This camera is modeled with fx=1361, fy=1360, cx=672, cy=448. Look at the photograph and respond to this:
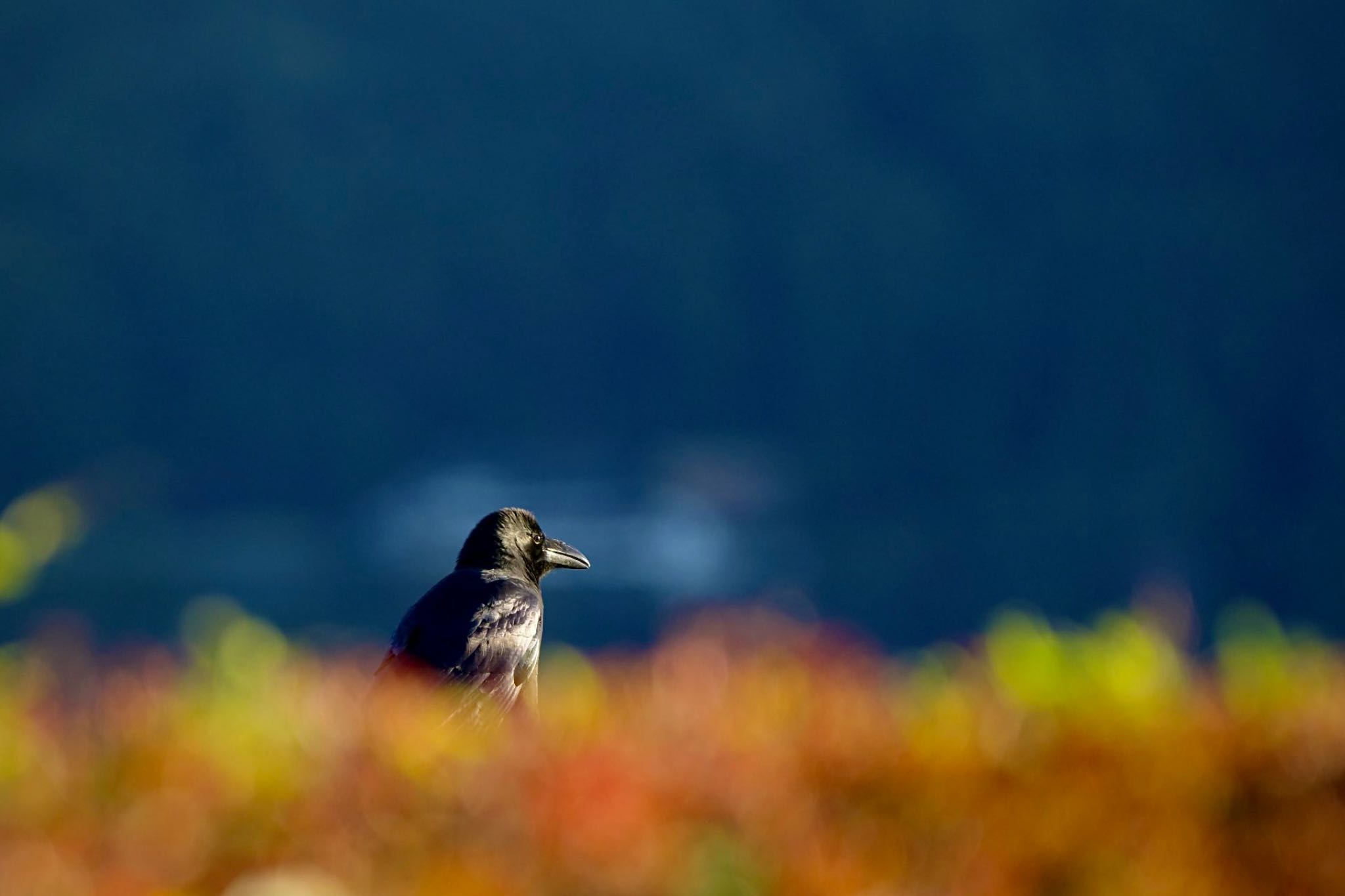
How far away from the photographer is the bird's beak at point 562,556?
3.97m

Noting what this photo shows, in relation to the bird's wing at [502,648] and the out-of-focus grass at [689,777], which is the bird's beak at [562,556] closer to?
the bird's wing at [502,648]

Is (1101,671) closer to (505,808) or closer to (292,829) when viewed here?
(505,808)

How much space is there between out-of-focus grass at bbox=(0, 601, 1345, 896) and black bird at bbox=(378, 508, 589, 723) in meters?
1.19

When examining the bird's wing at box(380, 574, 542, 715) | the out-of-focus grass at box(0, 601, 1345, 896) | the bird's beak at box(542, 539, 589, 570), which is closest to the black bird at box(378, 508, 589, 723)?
the bird's wing at box(380, 574, 542, 715)

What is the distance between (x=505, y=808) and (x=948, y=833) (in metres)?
0.45

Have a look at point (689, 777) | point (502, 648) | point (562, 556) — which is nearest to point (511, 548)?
point (562, 556)

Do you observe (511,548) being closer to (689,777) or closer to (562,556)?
(562,556)

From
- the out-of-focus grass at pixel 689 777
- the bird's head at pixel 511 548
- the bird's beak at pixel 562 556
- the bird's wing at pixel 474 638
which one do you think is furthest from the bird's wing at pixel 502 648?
the out-of-focus grass at pixel 689 777

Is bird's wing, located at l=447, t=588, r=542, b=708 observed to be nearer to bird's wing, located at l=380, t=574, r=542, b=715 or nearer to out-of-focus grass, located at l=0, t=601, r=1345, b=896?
bird's wing, located at l=380, t=574, r=542, b=715

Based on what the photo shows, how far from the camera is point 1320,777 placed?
1636 mm

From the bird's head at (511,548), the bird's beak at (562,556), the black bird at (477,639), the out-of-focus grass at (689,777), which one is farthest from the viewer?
the bird's beak at (562,556)

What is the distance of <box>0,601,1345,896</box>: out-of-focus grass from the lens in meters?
1.25

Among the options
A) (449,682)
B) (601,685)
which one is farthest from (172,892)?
(449,682)

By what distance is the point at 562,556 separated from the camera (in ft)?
13.1
